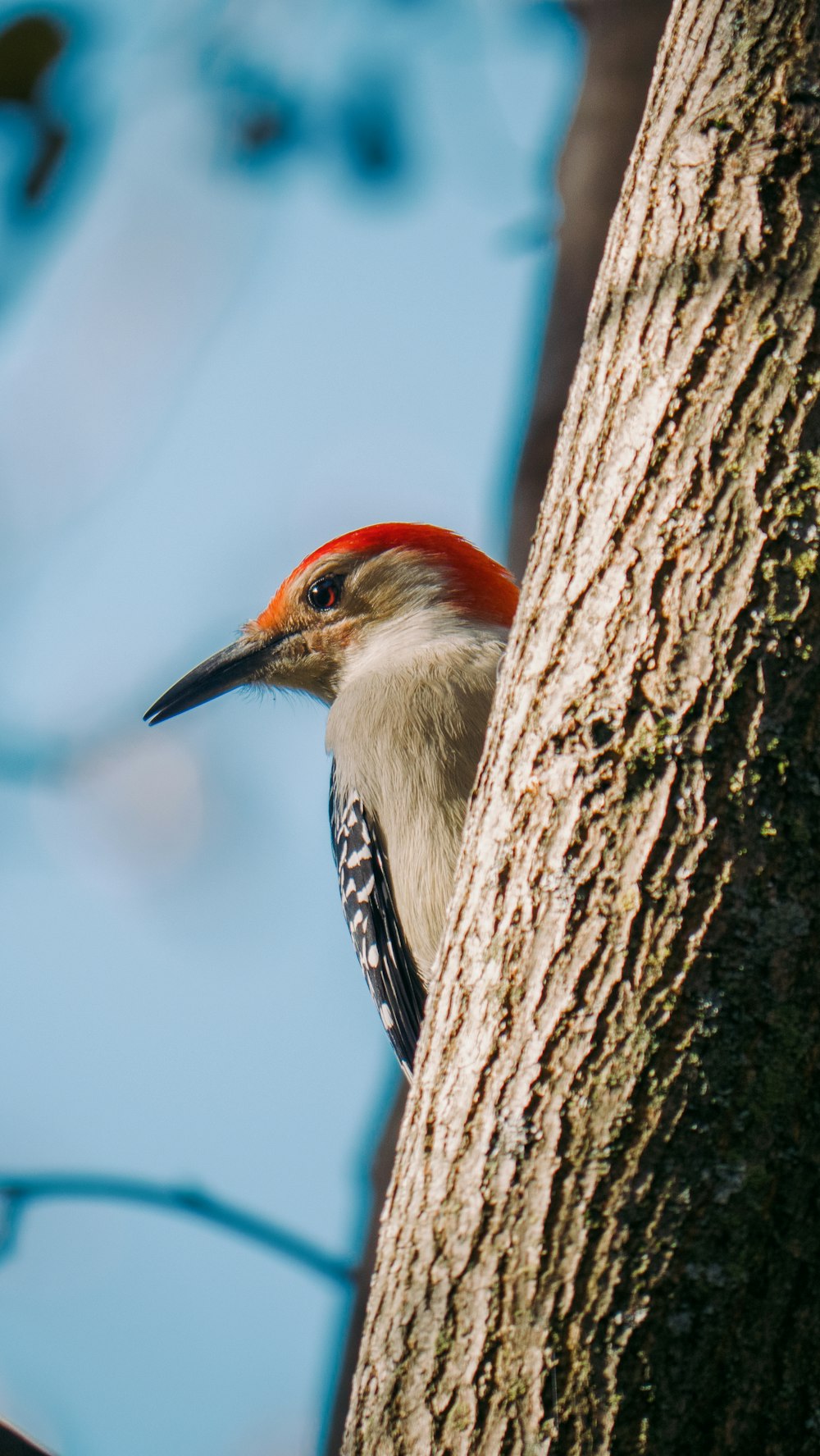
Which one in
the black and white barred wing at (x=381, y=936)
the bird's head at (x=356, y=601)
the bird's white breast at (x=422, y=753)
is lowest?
the black and white barred wing at (x=381, y=936)

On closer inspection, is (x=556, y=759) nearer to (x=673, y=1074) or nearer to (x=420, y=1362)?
(x=673, y=1074)

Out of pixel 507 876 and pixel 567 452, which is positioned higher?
pixel 567 452

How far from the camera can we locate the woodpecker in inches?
157

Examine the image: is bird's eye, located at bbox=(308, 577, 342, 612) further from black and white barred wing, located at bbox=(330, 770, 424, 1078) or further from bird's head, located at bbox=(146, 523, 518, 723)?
black and white barred wing, located at bbox=(330, 770, 424, 1078)

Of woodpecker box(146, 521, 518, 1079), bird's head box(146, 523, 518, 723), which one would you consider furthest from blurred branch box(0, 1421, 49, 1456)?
bird's head box(146, 523, 518, 723)

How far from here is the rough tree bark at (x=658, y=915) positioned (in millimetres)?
1872

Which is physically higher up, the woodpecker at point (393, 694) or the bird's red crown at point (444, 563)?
the bird's red crown at point (444, 563)

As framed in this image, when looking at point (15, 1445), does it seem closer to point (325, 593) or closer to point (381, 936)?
point (381, 936)

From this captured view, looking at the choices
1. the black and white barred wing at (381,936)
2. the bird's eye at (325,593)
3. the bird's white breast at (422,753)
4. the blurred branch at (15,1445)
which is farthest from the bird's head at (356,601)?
the blurred branch at (15,1445)

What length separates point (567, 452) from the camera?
7.70 ft

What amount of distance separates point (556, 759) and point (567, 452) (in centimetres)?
60

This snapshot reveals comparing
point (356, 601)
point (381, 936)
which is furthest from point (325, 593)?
point (381, 936)

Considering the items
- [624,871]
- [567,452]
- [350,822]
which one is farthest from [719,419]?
[350,822]

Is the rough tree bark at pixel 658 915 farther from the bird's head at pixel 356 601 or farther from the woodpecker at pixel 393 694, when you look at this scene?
the bird's head at pixel 356 601
